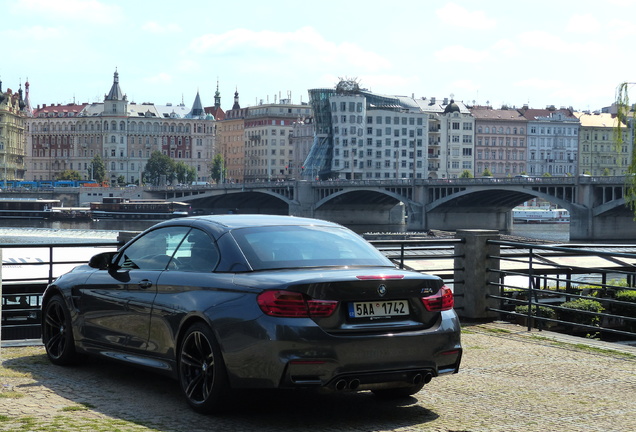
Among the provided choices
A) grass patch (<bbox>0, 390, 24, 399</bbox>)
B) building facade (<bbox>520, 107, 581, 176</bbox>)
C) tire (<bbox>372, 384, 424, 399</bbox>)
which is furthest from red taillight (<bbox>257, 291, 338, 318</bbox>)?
building facade (<bbox>520, 107, 581, 176</bbox>)

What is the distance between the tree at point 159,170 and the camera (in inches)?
6339

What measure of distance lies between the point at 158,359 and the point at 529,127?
164m

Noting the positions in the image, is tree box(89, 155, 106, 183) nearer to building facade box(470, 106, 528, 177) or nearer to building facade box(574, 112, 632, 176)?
building facade box(470, 106, 528, 177)

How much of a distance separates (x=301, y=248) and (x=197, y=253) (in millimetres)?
690

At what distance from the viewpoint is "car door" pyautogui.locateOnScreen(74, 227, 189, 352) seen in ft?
24.0

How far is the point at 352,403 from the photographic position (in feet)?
22.9

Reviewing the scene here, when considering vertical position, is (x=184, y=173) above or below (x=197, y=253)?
above

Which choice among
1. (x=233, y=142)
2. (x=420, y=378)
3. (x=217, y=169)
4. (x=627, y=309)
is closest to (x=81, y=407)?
(x=420, y=378)

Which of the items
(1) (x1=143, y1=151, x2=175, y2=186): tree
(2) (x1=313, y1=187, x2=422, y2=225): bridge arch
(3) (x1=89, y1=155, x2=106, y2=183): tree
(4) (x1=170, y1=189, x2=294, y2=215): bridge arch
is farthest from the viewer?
(3) (x1=89, y1=155, x2=106, y2=183): tree

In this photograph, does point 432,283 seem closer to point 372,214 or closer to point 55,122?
point 372,214

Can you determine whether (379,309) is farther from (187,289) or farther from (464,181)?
(464,181)

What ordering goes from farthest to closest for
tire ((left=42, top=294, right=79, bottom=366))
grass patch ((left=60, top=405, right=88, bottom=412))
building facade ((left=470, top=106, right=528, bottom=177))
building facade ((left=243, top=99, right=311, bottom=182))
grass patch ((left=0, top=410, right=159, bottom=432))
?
building facade ((left=243, top=99, right=311, bottom=182)) → building facade ((left=470, top=106, right=528, bottom=177)) → tire ((left=42, top=294, right=79, bottom=366)) → grass patch ((left=60, top=405, right=88, bottom=412)) → grass patch ((left=0, top=410, right=159, bottom=432))

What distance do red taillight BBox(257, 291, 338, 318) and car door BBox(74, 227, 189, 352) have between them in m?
1.29

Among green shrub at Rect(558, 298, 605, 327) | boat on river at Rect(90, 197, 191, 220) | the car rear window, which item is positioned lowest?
green shrub at Rect(558, 298, 605, 327)
